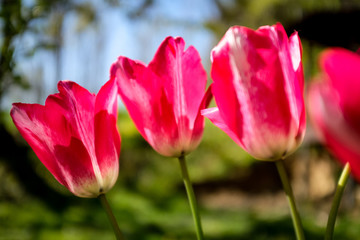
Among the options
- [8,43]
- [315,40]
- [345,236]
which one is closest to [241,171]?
[315,40]

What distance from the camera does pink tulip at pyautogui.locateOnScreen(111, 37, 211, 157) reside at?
36cm

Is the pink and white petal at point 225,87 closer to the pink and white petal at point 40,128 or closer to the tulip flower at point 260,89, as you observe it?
the tulip flower at point 260,89

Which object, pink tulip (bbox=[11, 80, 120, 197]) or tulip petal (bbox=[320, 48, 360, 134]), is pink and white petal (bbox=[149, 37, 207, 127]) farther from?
tulip petal (bbox=[320, 48, 360, 134])

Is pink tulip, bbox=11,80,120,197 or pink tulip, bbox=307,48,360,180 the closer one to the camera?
pink tulip, bbox=307,48,360,180

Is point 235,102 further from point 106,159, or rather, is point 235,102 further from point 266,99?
point 106,159

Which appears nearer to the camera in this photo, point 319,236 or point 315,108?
point 315,108

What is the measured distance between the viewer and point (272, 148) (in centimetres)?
31

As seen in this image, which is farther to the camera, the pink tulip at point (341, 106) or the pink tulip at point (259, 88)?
the pink tulip at point (259, 88)

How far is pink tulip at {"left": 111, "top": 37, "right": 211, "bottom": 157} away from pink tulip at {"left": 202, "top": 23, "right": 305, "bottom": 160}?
6cm

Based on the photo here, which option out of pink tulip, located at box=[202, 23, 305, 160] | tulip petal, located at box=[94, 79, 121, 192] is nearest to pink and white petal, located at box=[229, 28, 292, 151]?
pink tulip, located at box=[202, 23, 305, 160]

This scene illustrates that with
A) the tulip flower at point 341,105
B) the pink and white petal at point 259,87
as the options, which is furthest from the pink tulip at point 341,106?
the pink and white petal at point 259,87

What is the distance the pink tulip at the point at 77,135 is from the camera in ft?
1.09

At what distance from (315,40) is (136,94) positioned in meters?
3.88

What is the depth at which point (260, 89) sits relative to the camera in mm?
300
